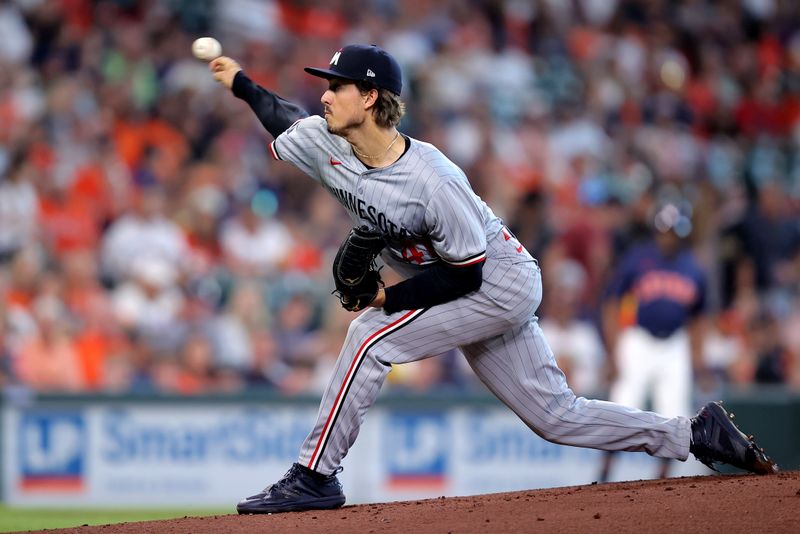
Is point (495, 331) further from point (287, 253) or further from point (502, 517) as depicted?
point (287, 253)

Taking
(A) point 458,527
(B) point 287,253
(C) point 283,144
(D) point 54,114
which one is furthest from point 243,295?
(A) point 458,527

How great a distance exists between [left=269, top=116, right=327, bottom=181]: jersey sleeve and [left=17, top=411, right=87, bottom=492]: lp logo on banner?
201 inches

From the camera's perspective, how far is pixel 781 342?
12.0m

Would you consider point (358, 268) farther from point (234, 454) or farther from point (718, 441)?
point (234, 454)

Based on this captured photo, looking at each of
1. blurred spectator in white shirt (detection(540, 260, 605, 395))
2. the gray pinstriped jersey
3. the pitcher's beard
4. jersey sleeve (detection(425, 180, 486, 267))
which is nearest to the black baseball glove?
the gray pinstriped jersey

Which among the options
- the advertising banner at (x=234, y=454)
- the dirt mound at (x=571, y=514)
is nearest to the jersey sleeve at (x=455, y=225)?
the dirt mound at (x=571, y=514)

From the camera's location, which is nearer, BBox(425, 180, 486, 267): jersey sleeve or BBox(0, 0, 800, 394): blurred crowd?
BBox(425, 180, 486, 267): jersey sleeve

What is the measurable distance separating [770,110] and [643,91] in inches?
67.9

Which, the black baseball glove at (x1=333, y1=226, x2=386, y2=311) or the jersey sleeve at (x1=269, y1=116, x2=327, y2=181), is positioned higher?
the jersey sleeve at (x1=269, y1=116, x2=327, y2=181)

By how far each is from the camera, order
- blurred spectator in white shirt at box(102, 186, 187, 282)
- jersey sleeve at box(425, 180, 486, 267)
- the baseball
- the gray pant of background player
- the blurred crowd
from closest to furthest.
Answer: jersey sleeve at box(425, 180, 486, 267) < the gray pant of background player < the baseball < the blurred crowd < blurred spectator in white shirt at box(102, 186, 187, 282)

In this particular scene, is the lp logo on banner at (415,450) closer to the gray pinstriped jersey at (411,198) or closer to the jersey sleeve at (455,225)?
the gray pinstriped jersey at (411,198)

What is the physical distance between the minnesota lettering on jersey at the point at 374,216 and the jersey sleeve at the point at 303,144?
191 millimetres

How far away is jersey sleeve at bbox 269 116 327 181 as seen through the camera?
5.00 metres

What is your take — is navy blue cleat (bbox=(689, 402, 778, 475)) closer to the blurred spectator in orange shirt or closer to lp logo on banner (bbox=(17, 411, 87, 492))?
lp logo on banner (bbox=(17, 411, 87, 492))
